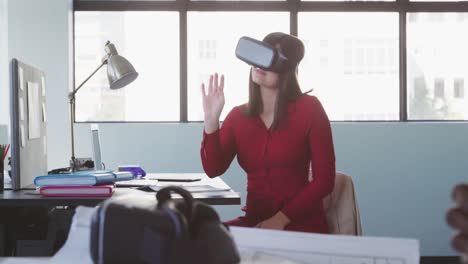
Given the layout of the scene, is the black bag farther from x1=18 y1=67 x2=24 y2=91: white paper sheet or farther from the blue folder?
x1=18 y1=67 x2=24 y2=91: white paper sheet

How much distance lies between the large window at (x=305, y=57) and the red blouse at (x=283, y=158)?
264 centimetres

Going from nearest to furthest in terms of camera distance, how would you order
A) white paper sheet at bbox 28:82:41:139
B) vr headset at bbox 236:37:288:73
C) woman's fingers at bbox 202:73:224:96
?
vr headset at bbox 236:37:288:73 → woman's fingers at bbox 202:73:224:96 → white paper sheet at bbox 28:82:41:139

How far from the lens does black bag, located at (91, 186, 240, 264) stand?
0.40 metres

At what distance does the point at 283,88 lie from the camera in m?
2.08

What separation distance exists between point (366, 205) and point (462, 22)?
159 centimetres

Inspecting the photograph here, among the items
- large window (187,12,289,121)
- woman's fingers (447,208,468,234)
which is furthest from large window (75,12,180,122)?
woman's fingers (447,208,468,234)

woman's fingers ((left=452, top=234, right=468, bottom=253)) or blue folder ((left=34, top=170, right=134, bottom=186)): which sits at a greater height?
woman's fingers ((left=452, top=234, right=468, bottom=253))

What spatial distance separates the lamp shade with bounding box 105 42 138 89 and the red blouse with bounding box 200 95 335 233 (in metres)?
0.74

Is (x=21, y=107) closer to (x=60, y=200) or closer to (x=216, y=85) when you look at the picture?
(x=60, y=200)

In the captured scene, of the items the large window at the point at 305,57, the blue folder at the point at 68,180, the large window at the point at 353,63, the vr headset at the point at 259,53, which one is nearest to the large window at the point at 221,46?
the large window at the point at 305,57

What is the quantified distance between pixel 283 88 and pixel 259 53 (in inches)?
51.6

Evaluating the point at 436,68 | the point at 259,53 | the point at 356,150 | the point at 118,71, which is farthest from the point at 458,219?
the point at 436,68

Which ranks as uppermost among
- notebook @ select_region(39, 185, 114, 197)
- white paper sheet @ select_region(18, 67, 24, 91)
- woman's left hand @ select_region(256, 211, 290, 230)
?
white paper sheet @ select_region(18, 67, 24, 91)

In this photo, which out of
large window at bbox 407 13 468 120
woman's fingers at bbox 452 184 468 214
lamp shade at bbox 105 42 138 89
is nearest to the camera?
woman's fingers at bbox 452 184 468 214
